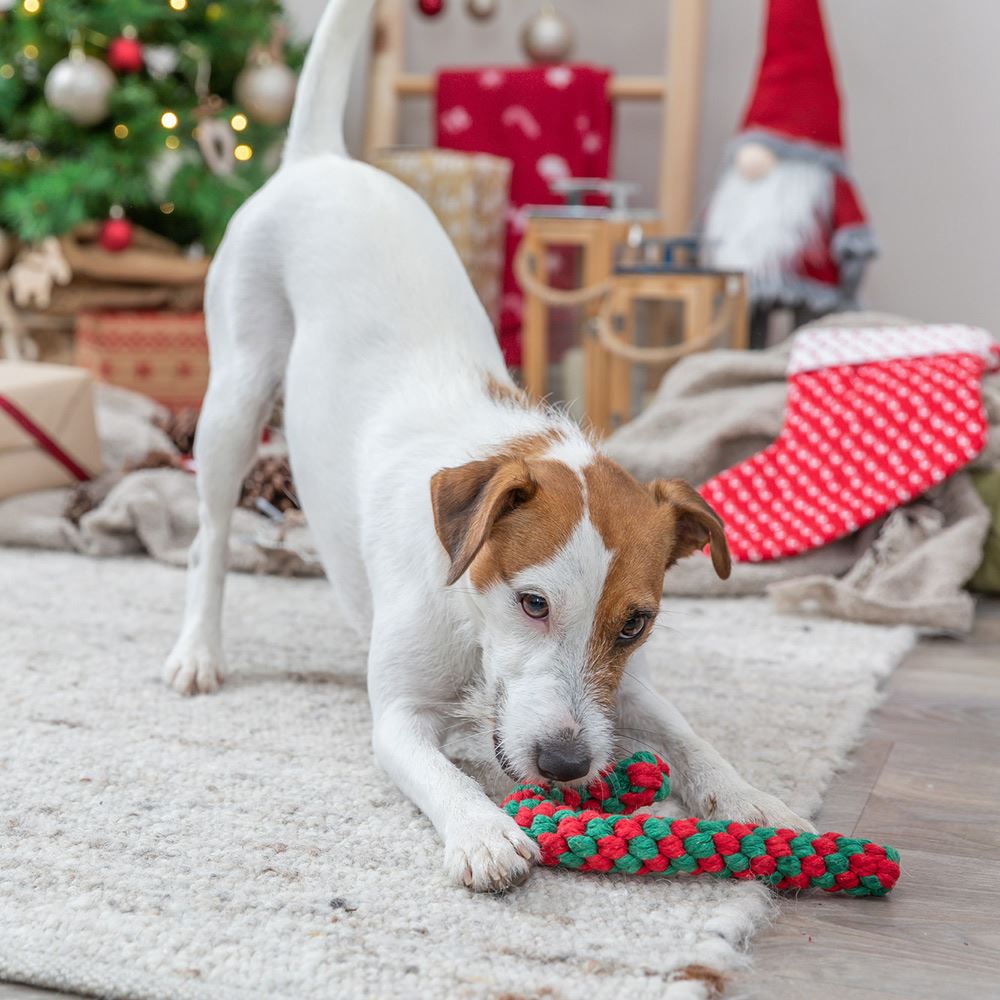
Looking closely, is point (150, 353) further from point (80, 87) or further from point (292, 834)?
point (292, 834)

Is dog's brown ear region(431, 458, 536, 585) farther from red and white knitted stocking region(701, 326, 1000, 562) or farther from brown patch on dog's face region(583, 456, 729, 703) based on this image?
red and white knitted stocking region(701, 326, 1000, 562)

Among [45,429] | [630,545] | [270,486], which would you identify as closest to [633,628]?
[630,545]

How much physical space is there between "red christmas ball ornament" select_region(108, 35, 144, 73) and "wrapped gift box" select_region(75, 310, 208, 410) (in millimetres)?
774

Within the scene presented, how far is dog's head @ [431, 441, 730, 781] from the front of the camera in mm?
1360

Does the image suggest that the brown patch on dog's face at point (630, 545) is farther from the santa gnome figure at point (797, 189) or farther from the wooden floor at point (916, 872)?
the santa gnome figure at point (797, 189)

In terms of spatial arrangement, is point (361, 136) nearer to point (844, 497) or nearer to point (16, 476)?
point (16, 476)

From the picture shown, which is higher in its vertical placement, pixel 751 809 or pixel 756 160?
pixel 756 160

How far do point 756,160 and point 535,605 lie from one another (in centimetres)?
271

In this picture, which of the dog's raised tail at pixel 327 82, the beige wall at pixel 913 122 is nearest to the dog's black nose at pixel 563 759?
the dog's raised tail at pixel 327 82

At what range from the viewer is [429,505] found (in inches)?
64.1

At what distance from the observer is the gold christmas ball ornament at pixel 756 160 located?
3762 mm

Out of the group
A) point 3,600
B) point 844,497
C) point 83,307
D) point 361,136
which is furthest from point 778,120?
point 3,600

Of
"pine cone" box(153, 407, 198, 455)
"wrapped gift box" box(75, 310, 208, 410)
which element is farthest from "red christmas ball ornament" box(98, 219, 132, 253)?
"pine cone" box(153, 407, 198, 455)

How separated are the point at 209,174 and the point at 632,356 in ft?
5.44
